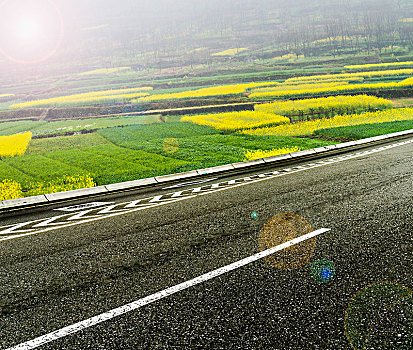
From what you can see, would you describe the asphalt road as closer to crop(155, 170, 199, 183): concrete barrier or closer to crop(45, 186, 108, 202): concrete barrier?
crop(45, 186, 108, 202): concrete barrier

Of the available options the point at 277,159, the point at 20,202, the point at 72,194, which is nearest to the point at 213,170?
the point at 277,159

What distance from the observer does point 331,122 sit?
122 feet

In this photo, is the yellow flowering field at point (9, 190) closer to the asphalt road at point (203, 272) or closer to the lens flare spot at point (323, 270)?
the asphalt road at point (203, 272)

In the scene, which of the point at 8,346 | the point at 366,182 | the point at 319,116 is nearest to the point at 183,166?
the point at 366,182

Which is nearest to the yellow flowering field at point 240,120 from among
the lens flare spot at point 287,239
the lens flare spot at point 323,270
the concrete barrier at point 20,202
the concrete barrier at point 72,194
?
the concrete barrier at point 72,194

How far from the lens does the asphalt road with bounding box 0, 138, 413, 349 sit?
3557 mm

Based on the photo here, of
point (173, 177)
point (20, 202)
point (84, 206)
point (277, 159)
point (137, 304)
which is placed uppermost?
point (137, 304)

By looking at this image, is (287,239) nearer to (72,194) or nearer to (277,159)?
(72,194)

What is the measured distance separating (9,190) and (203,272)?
15.7 meters

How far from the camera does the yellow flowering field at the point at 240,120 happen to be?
124 feet

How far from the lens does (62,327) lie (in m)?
3.75

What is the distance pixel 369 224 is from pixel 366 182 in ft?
11.3

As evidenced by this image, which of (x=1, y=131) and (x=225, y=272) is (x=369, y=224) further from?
(x=1, y=131)

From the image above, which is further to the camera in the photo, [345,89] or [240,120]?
[345,89]
